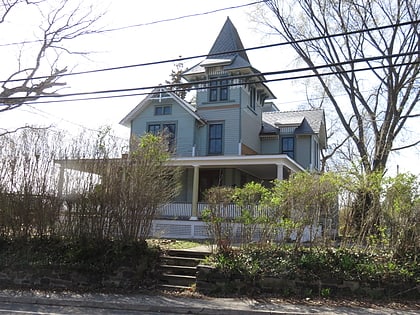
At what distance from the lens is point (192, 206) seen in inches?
810

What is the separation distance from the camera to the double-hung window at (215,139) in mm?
23878

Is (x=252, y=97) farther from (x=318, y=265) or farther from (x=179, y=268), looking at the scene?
(x=318, y=265)

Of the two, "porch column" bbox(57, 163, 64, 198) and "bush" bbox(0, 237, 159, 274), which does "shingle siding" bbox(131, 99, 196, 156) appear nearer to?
"porch column" bbox(57, 163, 64, 198)

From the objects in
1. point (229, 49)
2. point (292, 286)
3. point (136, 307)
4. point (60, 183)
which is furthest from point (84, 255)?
point (229, 49)

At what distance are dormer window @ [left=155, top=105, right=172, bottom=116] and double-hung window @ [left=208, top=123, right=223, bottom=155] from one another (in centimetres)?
267

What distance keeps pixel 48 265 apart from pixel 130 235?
2197 mm

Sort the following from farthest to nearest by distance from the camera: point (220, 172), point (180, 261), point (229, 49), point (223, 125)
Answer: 1. point (229, 49)
2. point (223, 125)
3. point (220, 172)
4. point (180, 261)

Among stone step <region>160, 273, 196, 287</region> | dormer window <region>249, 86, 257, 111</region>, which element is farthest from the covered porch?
stone step <region>160, 273, 196, 287</region>

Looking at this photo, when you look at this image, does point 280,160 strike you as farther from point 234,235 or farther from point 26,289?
point 26,289

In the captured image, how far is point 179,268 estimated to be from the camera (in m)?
11.0

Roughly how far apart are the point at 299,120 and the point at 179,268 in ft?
56.4

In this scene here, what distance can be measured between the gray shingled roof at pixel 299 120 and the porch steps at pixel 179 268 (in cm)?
1559

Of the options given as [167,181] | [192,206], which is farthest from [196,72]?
[167,181]

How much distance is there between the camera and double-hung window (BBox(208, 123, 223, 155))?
2388 centimetres
